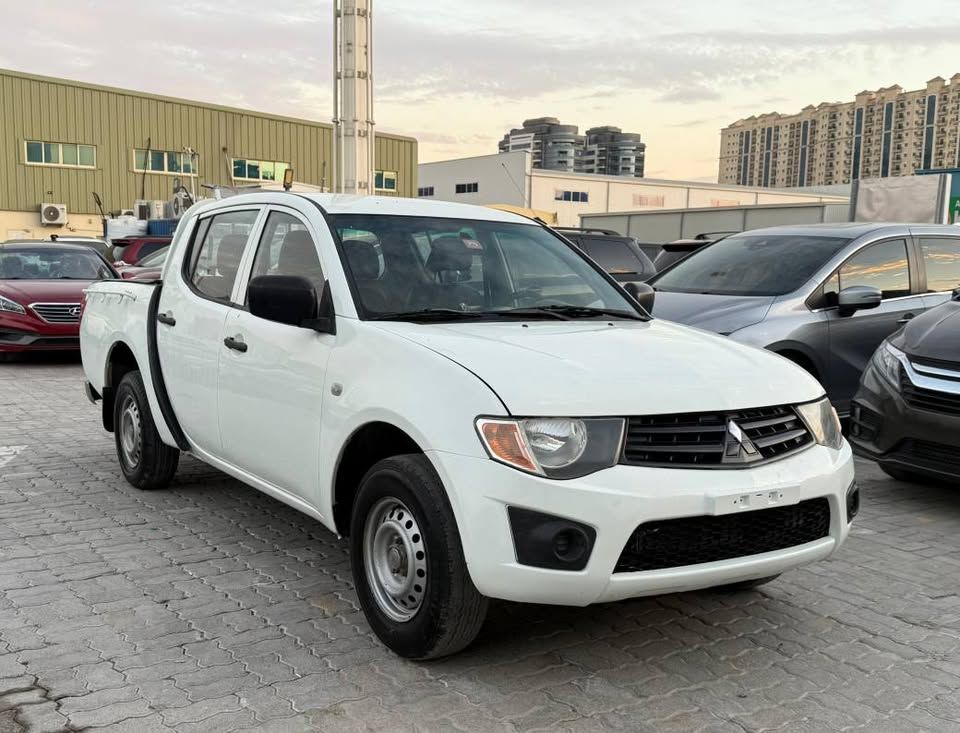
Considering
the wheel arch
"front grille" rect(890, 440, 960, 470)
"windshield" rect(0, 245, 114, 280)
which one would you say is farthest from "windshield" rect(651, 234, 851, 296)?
"windshield" rect(0, 245, 114, 280)

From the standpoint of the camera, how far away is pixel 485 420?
9.68ft

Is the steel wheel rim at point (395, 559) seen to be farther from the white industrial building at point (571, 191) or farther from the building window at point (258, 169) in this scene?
the white industrial building at point (571, 191)

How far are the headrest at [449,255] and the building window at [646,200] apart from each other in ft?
206

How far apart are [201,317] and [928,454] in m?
4.21

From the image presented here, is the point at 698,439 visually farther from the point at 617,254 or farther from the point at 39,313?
the point at 39,313

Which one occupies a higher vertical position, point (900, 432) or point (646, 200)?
point (646, 200)

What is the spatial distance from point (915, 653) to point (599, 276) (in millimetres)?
2248

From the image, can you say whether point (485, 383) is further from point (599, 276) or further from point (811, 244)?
point (811, 244)

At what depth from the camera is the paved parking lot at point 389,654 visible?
298cm

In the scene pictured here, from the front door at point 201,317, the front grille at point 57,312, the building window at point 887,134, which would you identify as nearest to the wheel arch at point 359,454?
the front door at point 201,317

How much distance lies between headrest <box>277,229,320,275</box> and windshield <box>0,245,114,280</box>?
31.4 ft

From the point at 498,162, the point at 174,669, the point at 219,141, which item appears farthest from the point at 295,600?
the point at 498,162

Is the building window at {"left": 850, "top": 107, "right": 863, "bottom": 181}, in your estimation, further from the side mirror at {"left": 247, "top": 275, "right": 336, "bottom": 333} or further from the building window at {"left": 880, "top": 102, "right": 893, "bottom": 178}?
the side mirror at {"left": 247, "top": 275, "right": 336, "bottom": 333}

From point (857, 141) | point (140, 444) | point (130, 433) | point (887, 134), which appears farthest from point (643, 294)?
point (857, 141)
